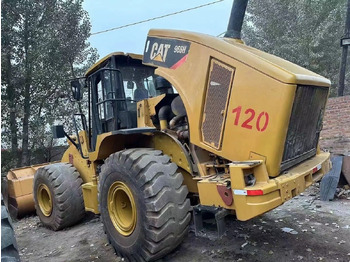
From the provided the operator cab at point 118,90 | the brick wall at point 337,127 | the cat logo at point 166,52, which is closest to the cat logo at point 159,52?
the cat logo at point 166,52

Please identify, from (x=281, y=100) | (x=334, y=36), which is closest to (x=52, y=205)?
(x=281, y=100)

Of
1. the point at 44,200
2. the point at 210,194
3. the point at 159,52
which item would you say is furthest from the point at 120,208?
the point at 44,200

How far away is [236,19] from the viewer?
413 cm

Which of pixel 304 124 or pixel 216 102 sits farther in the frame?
pixel 304 124

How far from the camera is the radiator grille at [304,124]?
317cm

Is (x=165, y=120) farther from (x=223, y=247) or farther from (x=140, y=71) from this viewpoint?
(x=223, y=247)

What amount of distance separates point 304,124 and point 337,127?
524 centimetres

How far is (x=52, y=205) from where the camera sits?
5.56m

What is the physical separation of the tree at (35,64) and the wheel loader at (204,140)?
7.74m

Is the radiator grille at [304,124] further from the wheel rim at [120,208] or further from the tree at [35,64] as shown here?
the tree at [35,64]

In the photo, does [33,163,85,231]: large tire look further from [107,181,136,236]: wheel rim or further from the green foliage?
the green foliage

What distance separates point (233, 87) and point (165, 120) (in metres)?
1.13

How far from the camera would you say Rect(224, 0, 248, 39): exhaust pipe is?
407 centimetres

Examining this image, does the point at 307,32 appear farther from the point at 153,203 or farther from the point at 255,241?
the point at 153,203
